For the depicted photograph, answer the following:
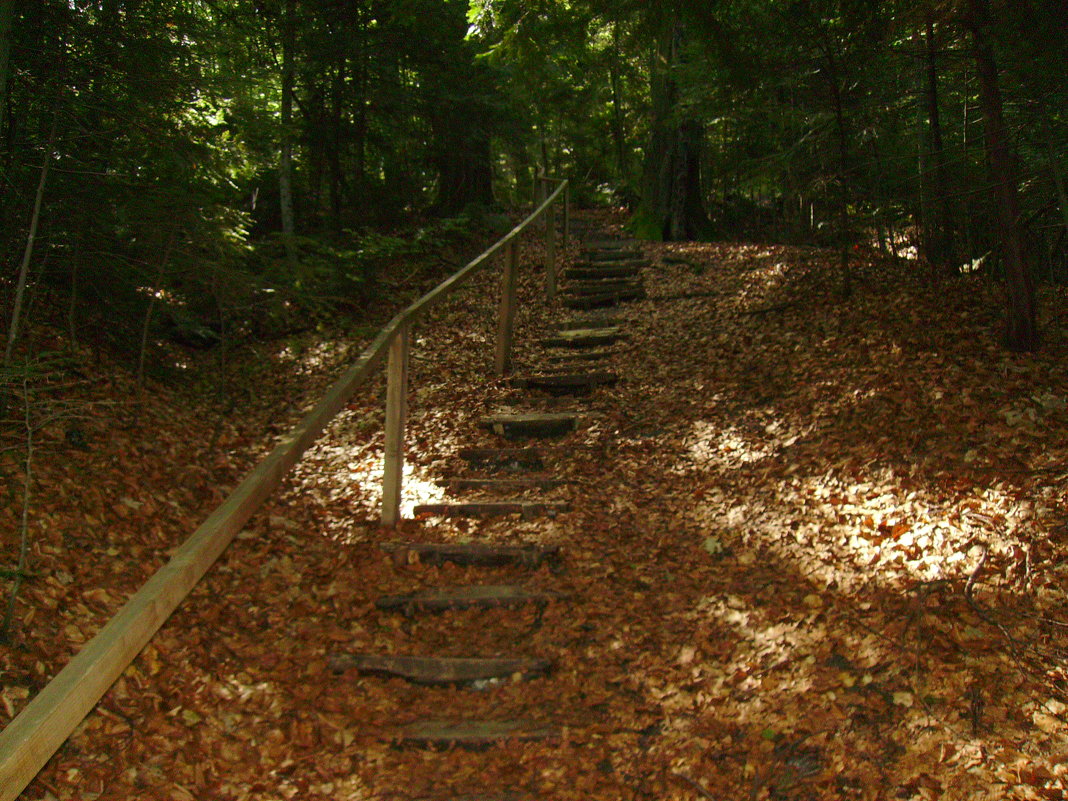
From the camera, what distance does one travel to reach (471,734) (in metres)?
3.22

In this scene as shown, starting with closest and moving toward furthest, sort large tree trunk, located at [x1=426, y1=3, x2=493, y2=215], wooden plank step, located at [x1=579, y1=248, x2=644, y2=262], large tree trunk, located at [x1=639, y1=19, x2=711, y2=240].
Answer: large tree trunk, located at [x1=426, y1=3, x2=493, y2=215]
wooden plank step, located at [x1=579, y1=248, x2=644, y2=262]
large tree trunk, located at [x1=639, y1=19, x2=711, y2=240]

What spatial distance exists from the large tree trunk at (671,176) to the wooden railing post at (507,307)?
255 inches

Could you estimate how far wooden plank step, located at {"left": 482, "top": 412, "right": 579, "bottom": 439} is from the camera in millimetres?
6551

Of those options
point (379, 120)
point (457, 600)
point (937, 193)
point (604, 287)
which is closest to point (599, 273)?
point (604, 287)

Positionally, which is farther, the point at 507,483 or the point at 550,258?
the point at 550,258

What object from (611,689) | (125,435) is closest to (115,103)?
(125,435)

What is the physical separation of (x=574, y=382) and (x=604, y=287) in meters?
3.52

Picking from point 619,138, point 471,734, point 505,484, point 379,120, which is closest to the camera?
point 471,734

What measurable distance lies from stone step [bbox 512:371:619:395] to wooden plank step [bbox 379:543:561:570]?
3.13 m

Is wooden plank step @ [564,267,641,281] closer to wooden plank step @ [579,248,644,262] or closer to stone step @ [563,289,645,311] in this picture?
wooden plank step @ [579,248,644,262]

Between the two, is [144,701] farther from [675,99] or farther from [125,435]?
[675,99]

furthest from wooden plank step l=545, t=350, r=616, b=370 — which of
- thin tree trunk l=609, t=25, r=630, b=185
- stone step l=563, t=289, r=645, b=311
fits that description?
thin tree trunk l=609, t=25, r=630, b=185

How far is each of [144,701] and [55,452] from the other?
2.26 metres

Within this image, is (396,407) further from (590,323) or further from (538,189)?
(538,189)
